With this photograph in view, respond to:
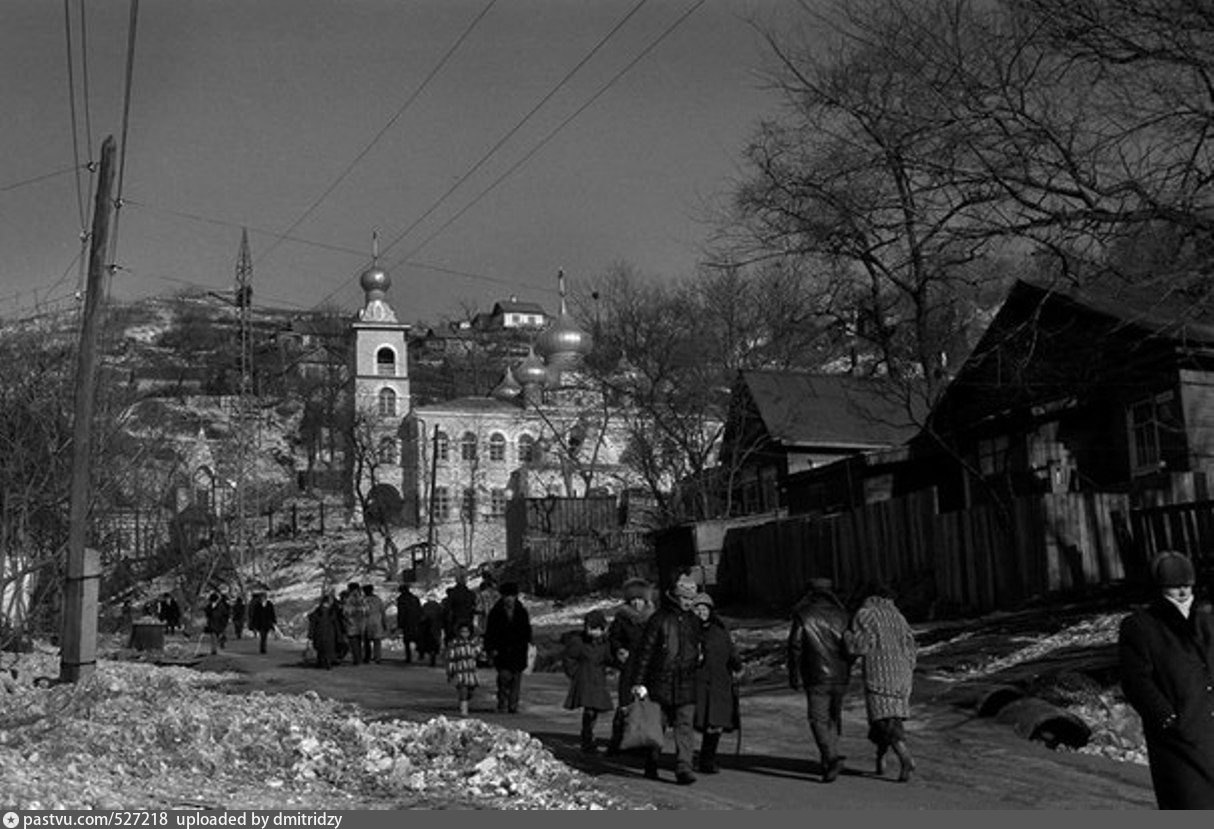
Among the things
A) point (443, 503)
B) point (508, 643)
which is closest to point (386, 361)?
point (443, 503)

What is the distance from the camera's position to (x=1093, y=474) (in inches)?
1289

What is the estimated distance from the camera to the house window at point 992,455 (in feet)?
119

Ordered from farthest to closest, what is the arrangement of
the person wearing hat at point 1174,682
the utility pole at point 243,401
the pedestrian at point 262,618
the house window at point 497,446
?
the house window at point 497,446 → the utility pole at point 243,401 → the pedestrian at point 262,618 → the person wearing hat at point 1174,682

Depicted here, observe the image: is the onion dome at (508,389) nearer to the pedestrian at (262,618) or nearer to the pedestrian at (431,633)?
the pedestrian at (262,618)

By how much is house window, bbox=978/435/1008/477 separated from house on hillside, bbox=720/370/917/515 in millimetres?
10750

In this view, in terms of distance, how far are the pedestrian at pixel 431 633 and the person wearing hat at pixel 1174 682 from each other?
21298mm

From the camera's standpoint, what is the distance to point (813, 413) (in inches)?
1960

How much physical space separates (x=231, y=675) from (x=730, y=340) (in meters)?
26.8

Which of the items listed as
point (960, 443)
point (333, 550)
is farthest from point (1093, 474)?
point (333, 550)

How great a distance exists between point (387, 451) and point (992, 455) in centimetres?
6041

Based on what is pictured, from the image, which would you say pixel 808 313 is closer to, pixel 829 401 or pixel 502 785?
pixel 502 785

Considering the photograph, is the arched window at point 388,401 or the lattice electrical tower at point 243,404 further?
the arched window at point 388,401

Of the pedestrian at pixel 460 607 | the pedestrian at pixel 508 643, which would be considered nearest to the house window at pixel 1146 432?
the pedestrian at pixel 460 607

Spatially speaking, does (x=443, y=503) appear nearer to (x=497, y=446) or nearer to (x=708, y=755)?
(x=497, y=446)
